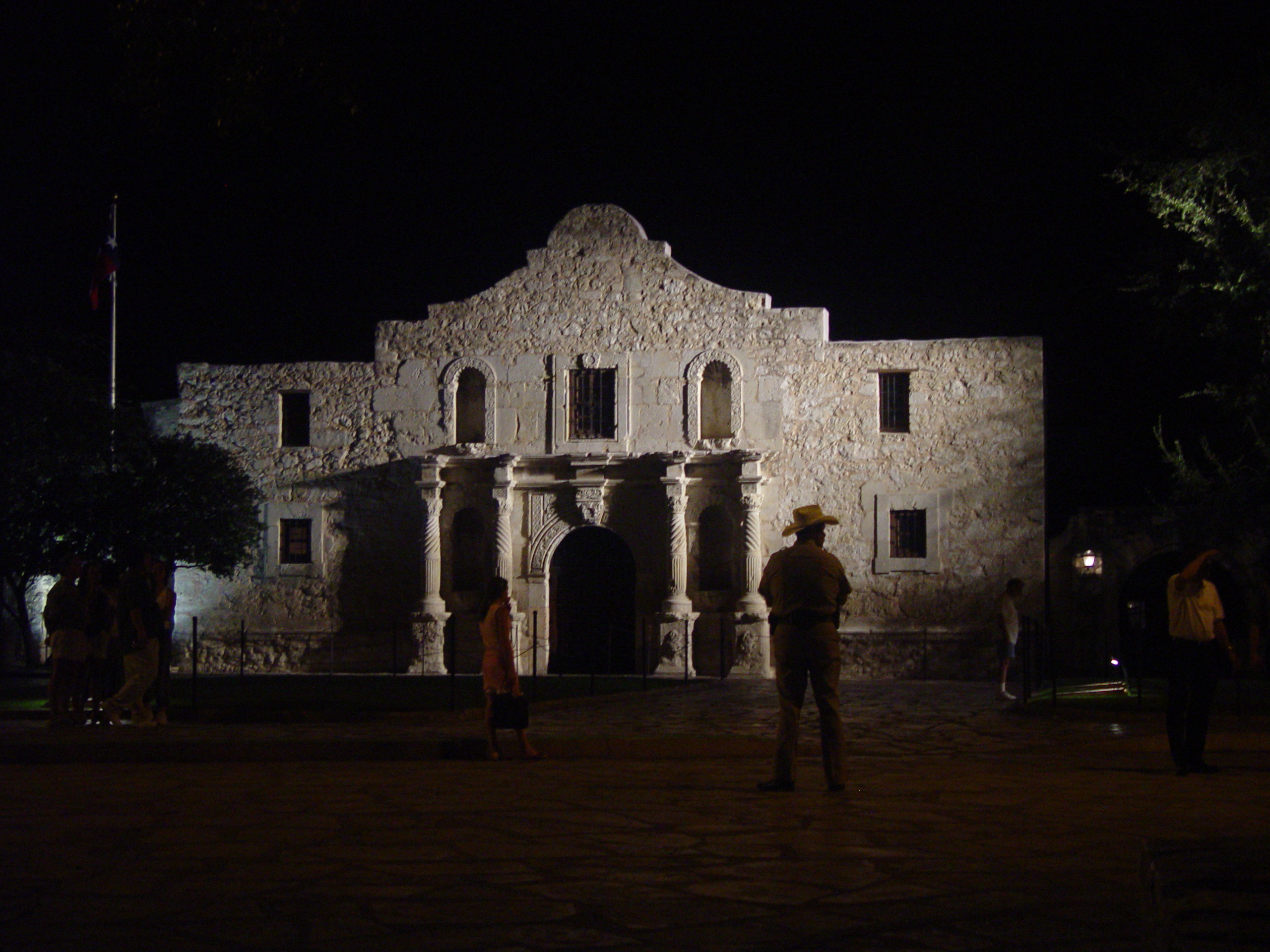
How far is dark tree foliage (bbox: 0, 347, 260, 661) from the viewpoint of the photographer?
23031 millimetres

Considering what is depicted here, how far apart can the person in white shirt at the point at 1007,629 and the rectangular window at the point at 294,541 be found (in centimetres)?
1320

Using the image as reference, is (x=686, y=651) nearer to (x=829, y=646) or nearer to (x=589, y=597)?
(x=589, y=597)

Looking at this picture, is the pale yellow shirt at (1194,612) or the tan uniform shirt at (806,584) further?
the pale yellow shirt at (1194,612)

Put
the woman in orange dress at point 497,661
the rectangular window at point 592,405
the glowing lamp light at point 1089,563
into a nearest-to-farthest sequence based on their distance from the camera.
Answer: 1. the woman in orange dress at point 497,661
2. the glowing lamp light at point 1089,563
3. the rectangular window at point 592,405

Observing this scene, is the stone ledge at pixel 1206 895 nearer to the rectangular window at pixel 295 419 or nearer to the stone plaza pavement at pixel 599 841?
the stone plaza pavement at pixel 599 841

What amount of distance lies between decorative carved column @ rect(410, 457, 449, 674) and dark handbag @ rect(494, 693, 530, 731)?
552 inches

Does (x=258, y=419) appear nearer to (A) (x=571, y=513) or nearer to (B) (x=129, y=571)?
(A) (x=571, y=513)

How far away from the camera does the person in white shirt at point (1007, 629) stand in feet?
60.0

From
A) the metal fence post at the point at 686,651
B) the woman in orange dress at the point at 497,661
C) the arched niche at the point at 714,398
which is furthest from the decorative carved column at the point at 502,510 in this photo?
the woman in orange dress at the point at 497,661

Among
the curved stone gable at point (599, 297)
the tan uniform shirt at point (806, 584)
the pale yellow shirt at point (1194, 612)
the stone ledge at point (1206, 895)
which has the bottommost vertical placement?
the stone ledge at point (1206, 895)

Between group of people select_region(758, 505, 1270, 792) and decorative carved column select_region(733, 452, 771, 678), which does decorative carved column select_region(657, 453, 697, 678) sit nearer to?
decorative carved column select_region(733, 452, 771, 678)

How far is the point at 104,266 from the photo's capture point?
84.7 ft

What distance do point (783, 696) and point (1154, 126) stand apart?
1376 centimetres

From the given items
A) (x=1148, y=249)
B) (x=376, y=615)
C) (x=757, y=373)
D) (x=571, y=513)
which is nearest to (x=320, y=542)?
(x=376, y=615)
